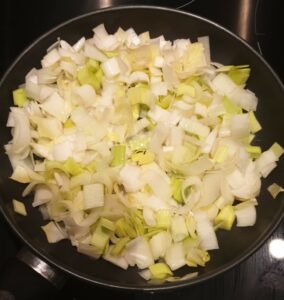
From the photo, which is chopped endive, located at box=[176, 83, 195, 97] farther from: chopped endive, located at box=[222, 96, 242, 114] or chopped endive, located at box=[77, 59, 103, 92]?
chopped endive, located at box=[77, 59, 103, 92]

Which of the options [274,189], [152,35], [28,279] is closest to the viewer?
[28,279]

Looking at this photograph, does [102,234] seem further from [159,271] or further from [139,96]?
[139,96]

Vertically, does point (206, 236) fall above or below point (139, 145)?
below

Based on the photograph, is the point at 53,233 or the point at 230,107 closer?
the point at 53,233

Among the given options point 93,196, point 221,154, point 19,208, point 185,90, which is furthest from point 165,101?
point 19,208

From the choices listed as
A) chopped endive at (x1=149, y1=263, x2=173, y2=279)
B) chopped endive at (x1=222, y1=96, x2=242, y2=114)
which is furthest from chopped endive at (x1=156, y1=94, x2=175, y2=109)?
chopped endive at (x1=149, y1=263, x2=173, y2=279)

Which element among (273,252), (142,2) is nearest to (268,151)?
(273,252)
